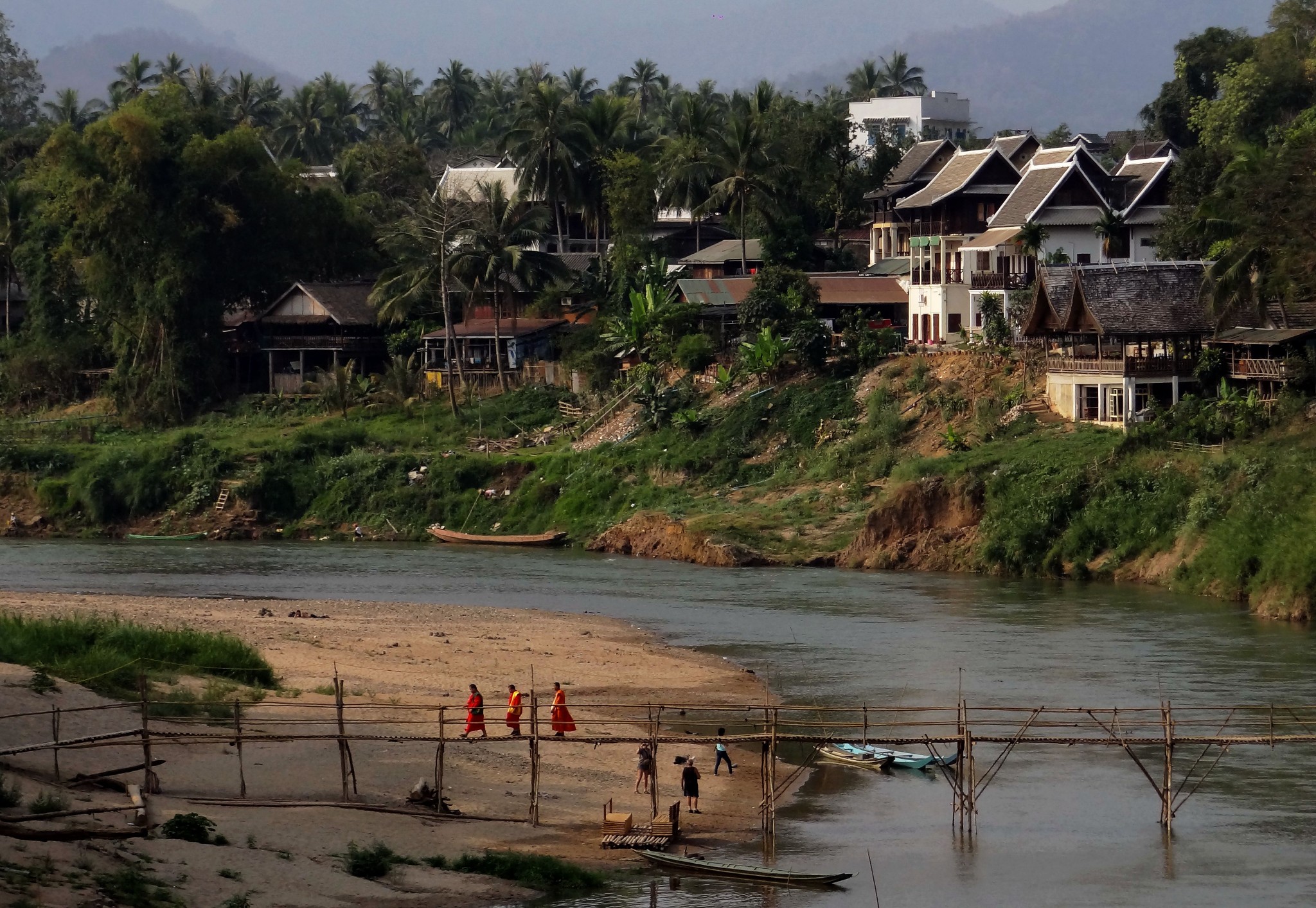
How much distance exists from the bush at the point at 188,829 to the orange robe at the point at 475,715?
751 cm

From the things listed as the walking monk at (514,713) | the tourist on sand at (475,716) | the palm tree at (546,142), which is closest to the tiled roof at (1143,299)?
the walking monk at (514,713)

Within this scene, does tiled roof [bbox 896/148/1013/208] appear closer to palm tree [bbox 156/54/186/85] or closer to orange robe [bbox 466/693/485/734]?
orange robe [bbox 466/693/485/734]

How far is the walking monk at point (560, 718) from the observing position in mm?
33991

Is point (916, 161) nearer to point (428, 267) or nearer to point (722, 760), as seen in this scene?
point (428, 267)

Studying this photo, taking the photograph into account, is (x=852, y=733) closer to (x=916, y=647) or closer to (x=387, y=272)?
(x=916, y=647)

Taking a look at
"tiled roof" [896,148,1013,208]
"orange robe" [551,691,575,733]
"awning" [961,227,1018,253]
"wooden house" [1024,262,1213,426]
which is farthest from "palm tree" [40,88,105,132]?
"orange robe" [551,691,575,733]

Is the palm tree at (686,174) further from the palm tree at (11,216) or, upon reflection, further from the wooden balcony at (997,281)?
the palm tree at (11,216)

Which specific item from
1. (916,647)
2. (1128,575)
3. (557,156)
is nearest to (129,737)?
(916,647)

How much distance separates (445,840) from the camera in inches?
1130

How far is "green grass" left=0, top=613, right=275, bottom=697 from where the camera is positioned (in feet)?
116

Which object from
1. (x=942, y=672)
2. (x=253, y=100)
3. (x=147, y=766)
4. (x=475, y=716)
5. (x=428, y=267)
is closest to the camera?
(x=147, y=766)

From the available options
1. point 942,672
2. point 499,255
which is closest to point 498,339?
point 499,255

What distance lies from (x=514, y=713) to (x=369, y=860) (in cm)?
681

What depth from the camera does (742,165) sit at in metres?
83.2
